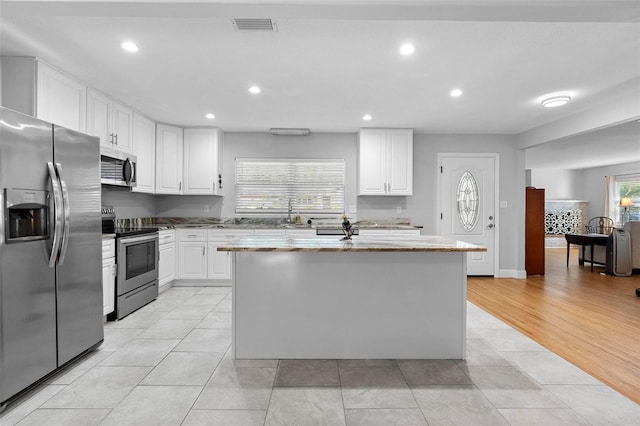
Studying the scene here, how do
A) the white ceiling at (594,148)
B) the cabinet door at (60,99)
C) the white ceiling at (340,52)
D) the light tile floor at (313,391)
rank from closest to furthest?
the white ceiling at (340,52)
the light tile floor at (313,391)
the cabinet door at (60,99)
the white ceiling at (594,148)

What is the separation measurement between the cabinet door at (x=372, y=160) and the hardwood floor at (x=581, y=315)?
6.88 feet

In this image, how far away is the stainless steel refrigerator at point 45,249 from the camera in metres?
1.99

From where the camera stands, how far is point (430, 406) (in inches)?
79.4

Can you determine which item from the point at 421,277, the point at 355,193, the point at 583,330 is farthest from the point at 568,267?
the point at 421,277

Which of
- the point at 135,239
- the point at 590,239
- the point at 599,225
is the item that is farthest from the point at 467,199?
the point at 599,225

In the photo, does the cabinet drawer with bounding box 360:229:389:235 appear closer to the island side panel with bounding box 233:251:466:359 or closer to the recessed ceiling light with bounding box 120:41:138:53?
the island side panel with bounding box 233:251:466:359

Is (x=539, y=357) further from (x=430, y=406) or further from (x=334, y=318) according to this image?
(x=334, y=318)

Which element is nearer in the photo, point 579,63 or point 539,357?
point 539,357

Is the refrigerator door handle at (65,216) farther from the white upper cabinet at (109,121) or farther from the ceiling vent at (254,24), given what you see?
the ceiling vent at (254,24)

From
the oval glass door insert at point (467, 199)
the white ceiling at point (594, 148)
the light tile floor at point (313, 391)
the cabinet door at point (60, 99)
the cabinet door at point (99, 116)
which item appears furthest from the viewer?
the white ceiling at point (594, 148)

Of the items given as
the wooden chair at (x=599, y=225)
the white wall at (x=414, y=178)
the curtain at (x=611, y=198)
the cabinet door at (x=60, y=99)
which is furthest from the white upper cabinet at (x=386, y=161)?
the curtain at (x=611, y=198)

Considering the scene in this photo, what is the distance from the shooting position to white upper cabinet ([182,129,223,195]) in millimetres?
5273

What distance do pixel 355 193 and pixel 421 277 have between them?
3.11m

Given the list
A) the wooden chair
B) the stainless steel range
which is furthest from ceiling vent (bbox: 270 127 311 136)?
the wooden chair
